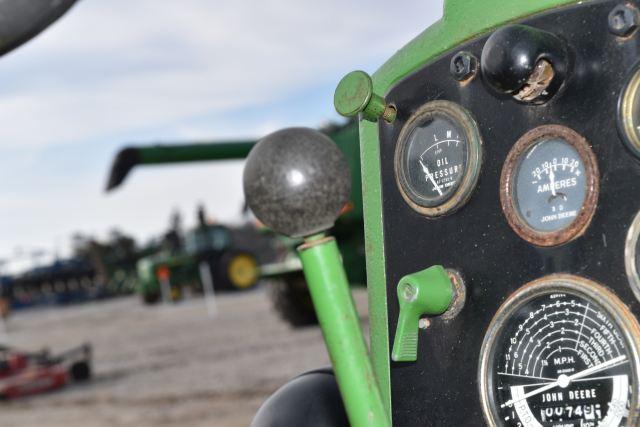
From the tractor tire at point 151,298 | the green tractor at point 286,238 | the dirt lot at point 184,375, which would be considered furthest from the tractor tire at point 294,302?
the tractor tire at point 151,298

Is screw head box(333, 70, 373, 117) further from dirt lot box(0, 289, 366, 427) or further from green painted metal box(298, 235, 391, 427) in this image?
dirt lot box(0, 289, 366, 427)

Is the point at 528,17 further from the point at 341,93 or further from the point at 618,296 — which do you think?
the point at 618,296

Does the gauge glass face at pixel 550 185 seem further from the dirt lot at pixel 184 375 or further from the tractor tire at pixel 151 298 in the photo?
the tractor tire at pixel 151 298

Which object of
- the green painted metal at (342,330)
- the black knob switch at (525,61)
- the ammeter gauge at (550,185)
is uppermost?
the black knob switch at (525,61)

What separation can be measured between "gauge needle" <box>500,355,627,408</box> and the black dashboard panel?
7cm

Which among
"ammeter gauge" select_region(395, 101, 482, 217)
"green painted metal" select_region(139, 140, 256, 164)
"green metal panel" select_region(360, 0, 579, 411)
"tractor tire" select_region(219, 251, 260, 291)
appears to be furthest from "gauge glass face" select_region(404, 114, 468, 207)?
"tractor tire" select_region(219, 251, 260, 291)

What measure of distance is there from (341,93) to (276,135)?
0.35 m

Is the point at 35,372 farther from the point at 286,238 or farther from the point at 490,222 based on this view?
the point at 490,222

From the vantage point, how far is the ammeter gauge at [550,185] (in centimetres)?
112

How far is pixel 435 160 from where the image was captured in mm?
1339

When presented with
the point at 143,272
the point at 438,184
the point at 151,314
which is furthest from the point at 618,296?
the point at 143,272

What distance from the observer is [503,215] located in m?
1.22

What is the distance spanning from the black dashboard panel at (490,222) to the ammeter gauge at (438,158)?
0.06ft

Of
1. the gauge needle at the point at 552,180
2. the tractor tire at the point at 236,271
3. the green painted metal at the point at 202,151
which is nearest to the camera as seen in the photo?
the gauge needle at the point at 552,180
